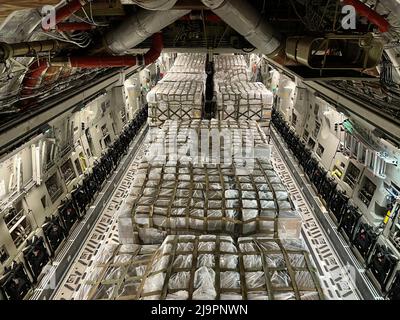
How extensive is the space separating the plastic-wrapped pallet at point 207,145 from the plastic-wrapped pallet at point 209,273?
2709 millimetres

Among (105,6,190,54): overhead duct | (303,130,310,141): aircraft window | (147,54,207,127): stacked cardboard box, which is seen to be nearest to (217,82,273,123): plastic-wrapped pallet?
(147,54,207,127): stacked cardboard box

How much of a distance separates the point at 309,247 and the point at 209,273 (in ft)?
13.4

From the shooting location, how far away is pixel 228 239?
3986mm

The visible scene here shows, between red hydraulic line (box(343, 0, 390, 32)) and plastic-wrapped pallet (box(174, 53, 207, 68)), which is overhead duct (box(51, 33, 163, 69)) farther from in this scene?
plastic-wrapped pallet (box(174, 53, 207, 68))

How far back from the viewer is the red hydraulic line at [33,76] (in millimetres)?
5367

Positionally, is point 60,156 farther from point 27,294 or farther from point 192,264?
point 192,264

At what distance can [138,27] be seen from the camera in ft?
15.5

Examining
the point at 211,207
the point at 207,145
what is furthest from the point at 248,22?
the point at 207,145

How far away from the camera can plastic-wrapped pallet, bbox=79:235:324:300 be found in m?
3.08

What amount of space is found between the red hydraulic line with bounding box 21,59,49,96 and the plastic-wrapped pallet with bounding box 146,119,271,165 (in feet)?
8.31

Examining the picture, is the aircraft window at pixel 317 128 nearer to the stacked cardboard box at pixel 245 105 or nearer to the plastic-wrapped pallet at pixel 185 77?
the stacked cardboard box at pixel 245 105

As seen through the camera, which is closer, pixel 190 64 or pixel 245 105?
pixel 245 105

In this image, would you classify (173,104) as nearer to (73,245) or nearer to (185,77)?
(185,77)
